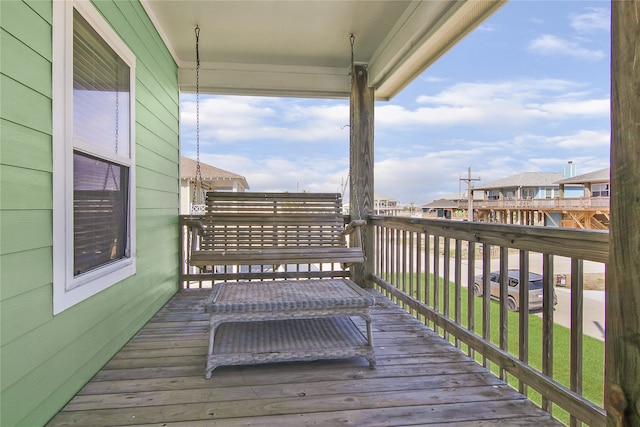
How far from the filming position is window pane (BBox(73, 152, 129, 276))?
1.78 meters

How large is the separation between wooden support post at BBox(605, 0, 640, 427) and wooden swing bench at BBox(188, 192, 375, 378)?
3.72 ft

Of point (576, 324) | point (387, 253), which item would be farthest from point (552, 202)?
point (387, 253)

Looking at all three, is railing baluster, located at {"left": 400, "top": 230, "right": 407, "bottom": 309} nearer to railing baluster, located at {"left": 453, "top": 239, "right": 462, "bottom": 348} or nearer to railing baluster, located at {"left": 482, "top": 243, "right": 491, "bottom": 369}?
railing baluster, located at {"left": 453, "top": 239, "right": 462, "bottom": 348}

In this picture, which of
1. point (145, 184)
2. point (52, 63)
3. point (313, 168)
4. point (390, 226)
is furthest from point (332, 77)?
point (313, 168)

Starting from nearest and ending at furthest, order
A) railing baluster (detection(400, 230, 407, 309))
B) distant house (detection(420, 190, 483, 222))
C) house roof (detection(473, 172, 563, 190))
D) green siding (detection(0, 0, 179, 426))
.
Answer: green siding (detection(0, 0, 179, 426)) → railing baluster (detection(400, 230, 407, 309)) → distant house (detection(420, 190, 483, 222)) → house roof (detection(473, 172, 563, 190))

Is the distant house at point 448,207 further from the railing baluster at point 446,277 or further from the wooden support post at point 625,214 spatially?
the wooden support post at point 625,214

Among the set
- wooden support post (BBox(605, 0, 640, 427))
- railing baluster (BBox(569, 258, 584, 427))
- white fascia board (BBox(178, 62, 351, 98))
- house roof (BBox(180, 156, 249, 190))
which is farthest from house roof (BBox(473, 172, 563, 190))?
house roof (BBox(180, 156, 249, 190))

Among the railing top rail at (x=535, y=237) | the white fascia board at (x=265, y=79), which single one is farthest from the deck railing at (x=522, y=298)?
the white fascia board at (x=265, y=79)

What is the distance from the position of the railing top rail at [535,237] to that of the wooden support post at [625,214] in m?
0.27

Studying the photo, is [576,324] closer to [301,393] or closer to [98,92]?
[301,393]

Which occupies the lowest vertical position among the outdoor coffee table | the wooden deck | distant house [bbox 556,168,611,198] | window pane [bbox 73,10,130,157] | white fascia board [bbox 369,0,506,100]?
the wooden deck

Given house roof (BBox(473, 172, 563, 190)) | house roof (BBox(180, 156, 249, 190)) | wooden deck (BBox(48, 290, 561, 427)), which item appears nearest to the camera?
wooden deck (BBox(48, 290, 561, 427))

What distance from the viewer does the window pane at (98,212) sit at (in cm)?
178

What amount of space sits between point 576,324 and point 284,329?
155 centimetres
